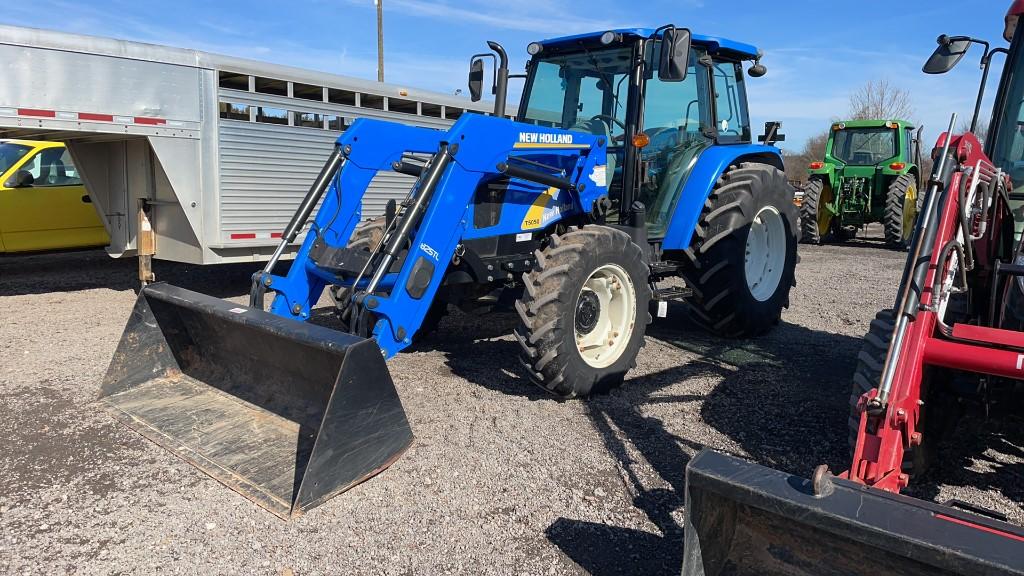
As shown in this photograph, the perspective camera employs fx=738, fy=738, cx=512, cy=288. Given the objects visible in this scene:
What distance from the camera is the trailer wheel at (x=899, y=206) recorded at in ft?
44.7

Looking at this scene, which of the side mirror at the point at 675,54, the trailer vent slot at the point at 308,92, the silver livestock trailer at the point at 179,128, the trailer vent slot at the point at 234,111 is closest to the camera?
the side mirror at the point at 675,54

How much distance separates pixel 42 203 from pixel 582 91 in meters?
6.75

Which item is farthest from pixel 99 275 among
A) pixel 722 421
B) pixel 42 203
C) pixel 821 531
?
pixel 821 531

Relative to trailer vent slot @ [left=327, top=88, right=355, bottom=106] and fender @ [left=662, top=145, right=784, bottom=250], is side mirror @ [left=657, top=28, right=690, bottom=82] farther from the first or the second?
trailer vent slot @ [left=327, top=88, right=355, bottom=106]

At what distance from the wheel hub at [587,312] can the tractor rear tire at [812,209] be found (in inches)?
419

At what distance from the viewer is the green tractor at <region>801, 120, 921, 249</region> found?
1386cm

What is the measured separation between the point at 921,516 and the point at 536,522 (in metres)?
1.65

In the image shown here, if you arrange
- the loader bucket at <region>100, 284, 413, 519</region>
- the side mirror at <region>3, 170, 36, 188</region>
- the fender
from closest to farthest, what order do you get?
the loader bucket at <region>100, 284, 413, 519</region> < the fender < the side mirror at <region>3, 170, 36, 188</region>

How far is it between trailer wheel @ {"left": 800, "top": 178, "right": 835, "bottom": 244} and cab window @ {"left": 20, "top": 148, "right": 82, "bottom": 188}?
40.1 ft

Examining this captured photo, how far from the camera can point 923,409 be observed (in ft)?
10.1

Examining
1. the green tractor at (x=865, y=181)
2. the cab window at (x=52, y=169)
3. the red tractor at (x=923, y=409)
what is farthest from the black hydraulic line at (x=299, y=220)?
the green tractor at (x=865, y=181)

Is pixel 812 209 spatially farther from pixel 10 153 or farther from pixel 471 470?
pixel 10 153

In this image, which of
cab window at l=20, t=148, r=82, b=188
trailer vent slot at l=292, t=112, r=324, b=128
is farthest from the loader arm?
cab window at l=20, t=148, r=82, b=188

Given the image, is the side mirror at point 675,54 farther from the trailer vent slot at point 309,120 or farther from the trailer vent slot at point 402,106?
the trailer vent slot at point 402,106
